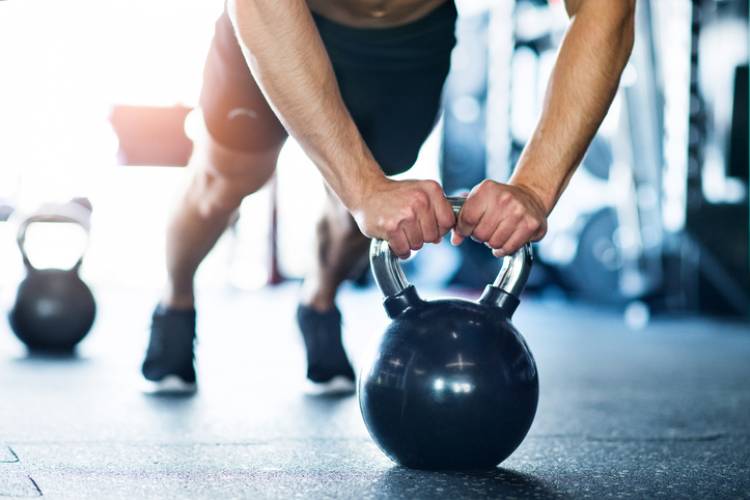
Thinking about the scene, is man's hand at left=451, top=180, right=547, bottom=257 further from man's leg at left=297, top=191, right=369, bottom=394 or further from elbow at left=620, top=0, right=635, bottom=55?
man's leg at left=297, top=191, right=369, bottom=394

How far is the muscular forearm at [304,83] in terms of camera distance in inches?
45.4

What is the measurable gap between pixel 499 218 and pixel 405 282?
0.54 feet

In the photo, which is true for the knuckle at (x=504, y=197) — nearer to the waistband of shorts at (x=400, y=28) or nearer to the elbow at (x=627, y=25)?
the elbow at (x=627, y=25)

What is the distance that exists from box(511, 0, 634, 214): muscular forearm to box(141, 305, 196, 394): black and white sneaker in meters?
0.90

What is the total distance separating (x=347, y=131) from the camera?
3.90ft

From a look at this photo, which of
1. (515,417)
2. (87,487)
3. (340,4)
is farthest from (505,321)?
(340,4)

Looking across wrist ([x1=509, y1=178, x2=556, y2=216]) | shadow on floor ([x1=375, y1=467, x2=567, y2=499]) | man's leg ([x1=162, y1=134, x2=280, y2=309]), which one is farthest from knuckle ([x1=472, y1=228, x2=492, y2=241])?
man's leg ([x1=162, y1=134, x2=280, y2=309])

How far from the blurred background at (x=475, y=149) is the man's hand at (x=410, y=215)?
11.2 feet

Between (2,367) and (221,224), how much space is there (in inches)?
32.4

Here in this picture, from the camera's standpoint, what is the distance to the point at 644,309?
4746mm

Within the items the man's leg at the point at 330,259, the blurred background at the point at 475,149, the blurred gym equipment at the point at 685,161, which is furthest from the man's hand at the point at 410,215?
the blurred gym equipment at the point at 685,161

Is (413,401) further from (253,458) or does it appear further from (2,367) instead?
(2,367)

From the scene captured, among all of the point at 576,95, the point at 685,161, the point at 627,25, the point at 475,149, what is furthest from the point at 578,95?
the point at 475,149

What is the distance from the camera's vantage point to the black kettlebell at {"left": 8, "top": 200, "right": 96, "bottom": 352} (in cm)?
250
